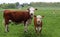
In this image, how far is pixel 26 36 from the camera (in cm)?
1223

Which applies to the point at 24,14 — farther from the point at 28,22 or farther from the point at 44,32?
the point at 44,32

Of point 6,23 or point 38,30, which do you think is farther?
point 6,23

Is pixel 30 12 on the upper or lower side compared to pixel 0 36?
upper

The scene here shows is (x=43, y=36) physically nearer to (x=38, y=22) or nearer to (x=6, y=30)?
(x=38, y=22)

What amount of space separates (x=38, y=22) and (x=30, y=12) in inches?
53.1

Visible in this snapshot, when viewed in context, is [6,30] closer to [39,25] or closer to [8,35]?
[8,35]

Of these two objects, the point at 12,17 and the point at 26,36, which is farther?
the point at 12,17

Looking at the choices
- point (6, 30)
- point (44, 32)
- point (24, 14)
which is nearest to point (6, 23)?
point (6, 30)

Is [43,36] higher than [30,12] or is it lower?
lower

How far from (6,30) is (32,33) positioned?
5.56ft

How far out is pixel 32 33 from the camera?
1291cm

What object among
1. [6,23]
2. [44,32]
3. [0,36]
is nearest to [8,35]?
[0,36]

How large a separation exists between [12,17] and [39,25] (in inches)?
91.9

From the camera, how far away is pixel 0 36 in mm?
12141
